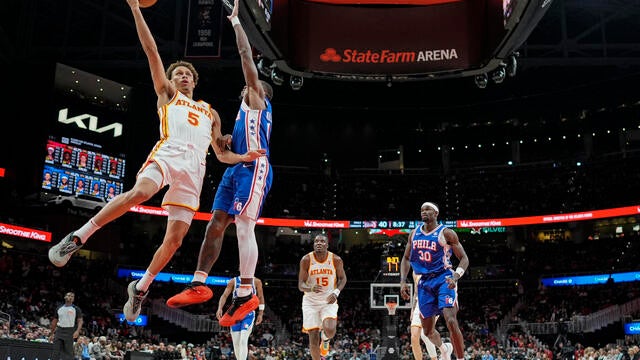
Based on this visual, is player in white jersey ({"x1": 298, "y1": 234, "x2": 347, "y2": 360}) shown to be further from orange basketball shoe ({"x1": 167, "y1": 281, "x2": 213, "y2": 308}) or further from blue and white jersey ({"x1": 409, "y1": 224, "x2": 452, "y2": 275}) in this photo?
orange basketball shoe ({"x1": 167, "y1": 281, "x2": 213, "y2": 308})

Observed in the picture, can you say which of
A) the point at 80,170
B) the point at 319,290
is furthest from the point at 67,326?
the point at 80,170

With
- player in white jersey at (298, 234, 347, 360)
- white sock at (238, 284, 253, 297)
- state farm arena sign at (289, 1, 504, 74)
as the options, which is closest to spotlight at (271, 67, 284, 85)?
state farm arena sign at (289, 1, 504, 74)

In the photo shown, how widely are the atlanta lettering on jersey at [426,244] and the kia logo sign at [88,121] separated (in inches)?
981

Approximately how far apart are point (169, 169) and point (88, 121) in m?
27.8

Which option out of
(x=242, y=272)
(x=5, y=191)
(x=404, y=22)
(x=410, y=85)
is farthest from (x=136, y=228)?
(x=242, y=272)

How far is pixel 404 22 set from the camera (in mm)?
10609

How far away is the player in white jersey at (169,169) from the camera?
5543 mm

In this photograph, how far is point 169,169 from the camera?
577 cm

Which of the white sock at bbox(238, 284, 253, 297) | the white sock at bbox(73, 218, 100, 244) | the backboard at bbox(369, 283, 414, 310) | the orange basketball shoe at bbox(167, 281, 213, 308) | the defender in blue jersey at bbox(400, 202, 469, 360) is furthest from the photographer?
the backboard at bbox(369, 283, 414, 310)

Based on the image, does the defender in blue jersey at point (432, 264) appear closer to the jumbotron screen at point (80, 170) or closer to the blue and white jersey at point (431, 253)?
the blue and white jersey at point (431, 253)

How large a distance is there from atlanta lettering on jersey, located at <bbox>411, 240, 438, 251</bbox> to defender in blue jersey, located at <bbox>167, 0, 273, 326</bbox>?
4.08m

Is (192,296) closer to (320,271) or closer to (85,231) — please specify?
(85,231)

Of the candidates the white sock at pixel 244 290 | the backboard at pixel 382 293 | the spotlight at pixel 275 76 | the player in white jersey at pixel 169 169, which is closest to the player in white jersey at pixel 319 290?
the spotlight at pixel 275 76

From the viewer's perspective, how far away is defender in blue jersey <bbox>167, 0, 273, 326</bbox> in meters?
6.11
